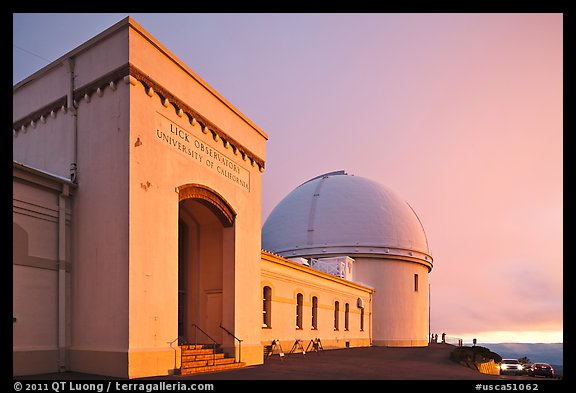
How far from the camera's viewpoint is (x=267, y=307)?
21.6m

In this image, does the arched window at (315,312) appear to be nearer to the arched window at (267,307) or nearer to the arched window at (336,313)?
the arched window at (336,313)

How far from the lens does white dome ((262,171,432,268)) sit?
3888cm

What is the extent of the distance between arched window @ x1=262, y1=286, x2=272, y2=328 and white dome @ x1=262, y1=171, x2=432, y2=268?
1725 centimetres

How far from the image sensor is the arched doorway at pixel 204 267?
16297 millimetres

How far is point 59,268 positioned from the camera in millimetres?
12281

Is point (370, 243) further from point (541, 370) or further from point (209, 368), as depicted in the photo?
point (209, 368)

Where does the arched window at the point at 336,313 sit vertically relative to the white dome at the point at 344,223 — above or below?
below

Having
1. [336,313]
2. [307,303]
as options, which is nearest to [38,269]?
[307,303]

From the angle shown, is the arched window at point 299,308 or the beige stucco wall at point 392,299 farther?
the beige stucco wall at point 392,299

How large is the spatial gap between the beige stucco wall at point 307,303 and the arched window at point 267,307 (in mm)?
209

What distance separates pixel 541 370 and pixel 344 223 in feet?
60.5

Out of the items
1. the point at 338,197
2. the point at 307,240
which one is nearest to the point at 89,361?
the point at 307,240

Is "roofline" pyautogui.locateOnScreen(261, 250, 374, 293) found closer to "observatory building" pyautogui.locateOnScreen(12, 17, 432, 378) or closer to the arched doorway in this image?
"observatory building" pyautogui.locateOnScreen(12, 17, 432, 378)

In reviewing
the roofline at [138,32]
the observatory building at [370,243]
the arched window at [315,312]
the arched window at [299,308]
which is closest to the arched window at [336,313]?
the arched window at [315,312]
